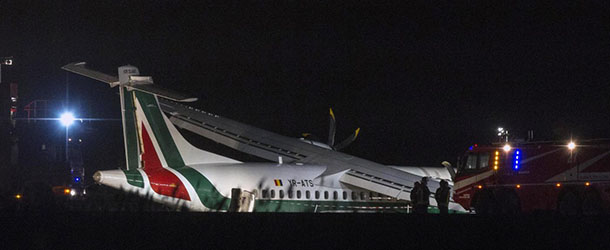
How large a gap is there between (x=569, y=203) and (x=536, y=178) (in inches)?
54.3

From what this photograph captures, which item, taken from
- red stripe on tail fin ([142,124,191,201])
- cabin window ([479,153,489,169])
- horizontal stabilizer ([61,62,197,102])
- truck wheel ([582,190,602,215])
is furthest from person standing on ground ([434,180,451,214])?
horizontal stabilizer ([61,62,197,102])

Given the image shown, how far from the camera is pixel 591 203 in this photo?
2406 cm

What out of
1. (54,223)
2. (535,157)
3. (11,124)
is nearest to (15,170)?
(11,124)

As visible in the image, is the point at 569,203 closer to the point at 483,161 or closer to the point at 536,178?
the point at 536,178

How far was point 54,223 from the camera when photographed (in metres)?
9.67

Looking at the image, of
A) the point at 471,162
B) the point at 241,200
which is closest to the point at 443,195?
the point at 471,162

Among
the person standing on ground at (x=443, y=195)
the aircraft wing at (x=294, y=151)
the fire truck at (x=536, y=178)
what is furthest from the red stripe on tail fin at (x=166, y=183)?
the fire truck at (x=536, y=178)

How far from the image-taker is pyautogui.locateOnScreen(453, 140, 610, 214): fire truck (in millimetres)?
24203

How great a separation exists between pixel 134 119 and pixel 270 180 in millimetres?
5821

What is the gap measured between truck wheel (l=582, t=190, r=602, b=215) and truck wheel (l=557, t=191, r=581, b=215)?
0.22m

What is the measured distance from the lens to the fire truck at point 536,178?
24203mm

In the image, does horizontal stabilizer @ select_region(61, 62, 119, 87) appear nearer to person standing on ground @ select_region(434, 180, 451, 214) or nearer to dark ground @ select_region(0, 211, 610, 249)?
person standing on ground @ select_region(434, 180, 451, 214)

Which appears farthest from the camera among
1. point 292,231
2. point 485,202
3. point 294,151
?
point 294,151

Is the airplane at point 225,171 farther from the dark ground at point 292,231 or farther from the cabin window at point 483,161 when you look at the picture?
the dark ground at point 292,231
